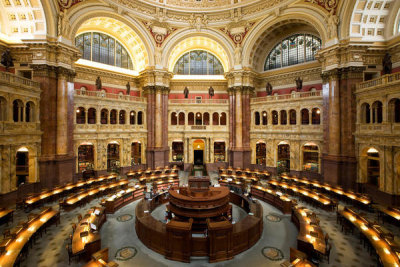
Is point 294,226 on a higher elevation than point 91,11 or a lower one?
lower

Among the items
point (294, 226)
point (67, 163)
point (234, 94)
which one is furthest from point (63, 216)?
point (234, 94)

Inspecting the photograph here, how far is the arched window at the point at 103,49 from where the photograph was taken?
26.3m

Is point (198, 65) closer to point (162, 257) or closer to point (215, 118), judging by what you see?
point (215, 118)

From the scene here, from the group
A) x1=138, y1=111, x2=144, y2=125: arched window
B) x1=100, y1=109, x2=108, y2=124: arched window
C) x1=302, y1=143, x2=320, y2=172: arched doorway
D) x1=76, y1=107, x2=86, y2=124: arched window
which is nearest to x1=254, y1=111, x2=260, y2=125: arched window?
x1=302, y1=143, x2=320, y2=172: arched doorway

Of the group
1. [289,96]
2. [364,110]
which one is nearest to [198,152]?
[289,96]

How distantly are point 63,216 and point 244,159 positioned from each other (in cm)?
2150

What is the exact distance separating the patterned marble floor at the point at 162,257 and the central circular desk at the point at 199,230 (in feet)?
1.20

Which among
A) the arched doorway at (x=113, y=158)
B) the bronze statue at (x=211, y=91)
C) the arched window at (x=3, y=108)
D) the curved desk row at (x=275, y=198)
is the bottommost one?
the curved desk row at (x=275, y=198)

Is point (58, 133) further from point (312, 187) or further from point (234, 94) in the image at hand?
point (312, 187)

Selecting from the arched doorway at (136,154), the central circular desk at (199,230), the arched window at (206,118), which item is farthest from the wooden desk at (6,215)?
the arched window at (206,118)

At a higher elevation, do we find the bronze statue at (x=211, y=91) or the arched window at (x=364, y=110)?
the bronze statue at (x=211, y=91)

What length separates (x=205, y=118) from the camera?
32469 millimetres

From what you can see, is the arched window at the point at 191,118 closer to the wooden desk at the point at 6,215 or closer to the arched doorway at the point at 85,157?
the arched doorway at the point at 85,157

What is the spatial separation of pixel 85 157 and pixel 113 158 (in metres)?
3.49
